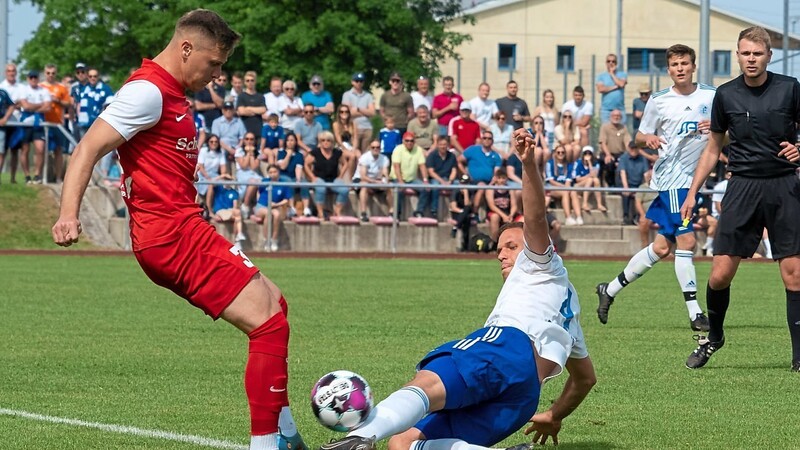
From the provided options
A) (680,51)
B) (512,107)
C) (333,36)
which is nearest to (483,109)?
(512,107)

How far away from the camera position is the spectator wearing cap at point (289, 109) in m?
25.1

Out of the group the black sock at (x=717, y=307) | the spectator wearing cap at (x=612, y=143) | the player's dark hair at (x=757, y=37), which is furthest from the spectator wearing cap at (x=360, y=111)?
the player's dark hair at (x=757, y=37)

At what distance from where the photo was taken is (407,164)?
24.5m

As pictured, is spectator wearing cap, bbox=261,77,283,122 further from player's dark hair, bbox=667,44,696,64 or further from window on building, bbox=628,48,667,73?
window on building, bbox=628,48,667,73

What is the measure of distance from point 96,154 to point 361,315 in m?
7.78

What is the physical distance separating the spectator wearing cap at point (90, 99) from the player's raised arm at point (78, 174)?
19345 mm

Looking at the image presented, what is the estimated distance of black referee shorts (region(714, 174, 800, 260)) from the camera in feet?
31.6

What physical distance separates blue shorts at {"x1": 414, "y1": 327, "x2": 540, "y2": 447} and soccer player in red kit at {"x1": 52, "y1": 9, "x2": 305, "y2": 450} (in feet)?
2.32

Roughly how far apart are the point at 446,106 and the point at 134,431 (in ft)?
64.0

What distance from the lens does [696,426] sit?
285 inches

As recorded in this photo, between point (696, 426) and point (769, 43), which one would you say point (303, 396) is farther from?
point (769, 43)

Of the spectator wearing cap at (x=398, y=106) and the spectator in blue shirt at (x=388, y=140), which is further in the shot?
the spectator wearing cap at (x=398, y=106)

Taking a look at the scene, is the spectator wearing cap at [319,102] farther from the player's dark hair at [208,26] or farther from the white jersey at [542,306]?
the white jersey at [542,306]

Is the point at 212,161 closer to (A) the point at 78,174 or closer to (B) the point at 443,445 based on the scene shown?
(A) the point at 78,174
